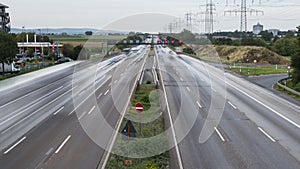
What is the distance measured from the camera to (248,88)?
128 ft

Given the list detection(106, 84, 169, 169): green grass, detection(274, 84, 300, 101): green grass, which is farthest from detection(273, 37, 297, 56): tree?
detection(106, 84, 169, 169): green grass

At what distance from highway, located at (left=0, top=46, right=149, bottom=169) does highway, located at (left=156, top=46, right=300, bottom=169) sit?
3980mm

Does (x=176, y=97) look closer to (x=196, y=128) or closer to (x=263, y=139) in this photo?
Answer: (x=196, y=128)

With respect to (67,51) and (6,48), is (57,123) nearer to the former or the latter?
(6,48)

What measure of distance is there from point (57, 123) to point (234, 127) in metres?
10.1

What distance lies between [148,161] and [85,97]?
730 inches

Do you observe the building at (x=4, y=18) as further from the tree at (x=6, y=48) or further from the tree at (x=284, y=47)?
the tree at (x=284, y=47)

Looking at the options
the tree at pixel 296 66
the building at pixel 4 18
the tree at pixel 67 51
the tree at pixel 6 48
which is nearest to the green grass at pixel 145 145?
the tree at pixel 296 66

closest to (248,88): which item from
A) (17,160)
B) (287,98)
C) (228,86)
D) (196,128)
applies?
(228,86)

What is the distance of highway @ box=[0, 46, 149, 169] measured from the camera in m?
16.5

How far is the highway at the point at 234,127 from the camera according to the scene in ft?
52.9

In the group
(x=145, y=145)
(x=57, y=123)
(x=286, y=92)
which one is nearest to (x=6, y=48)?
(x=57, y=123)

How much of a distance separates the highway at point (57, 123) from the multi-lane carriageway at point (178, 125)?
0.13 feet

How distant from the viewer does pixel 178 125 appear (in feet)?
72.9
